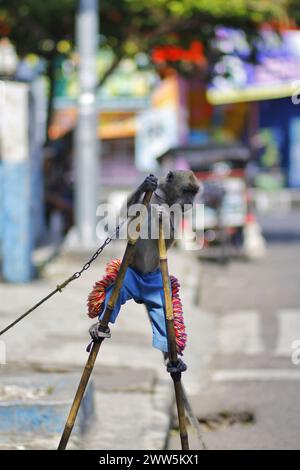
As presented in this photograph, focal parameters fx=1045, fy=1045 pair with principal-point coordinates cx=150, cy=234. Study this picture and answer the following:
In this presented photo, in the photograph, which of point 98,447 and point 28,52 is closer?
point 98,447

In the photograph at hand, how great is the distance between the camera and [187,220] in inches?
672

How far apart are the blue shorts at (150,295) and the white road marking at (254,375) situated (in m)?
3.34

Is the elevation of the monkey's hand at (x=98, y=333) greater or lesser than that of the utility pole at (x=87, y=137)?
lesser

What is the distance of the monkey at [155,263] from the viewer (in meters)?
4.95

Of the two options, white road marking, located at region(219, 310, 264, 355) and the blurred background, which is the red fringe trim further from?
white road marking, located at region(219, 310, 264, 355)

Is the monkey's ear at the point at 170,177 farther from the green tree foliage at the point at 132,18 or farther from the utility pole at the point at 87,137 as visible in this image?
the green tree foliage at the point at 132,18

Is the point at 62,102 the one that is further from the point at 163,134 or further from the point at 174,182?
the point at 174,182

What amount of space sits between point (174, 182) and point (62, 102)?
1153 inches

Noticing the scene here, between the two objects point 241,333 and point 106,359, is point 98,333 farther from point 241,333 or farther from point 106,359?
point 241,333

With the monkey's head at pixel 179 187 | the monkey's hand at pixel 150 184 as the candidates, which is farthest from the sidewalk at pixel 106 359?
the monkey's hand at pixel 150 184

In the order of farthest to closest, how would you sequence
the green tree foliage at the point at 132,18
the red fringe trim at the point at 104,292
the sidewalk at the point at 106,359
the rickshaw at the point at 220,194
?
the rickshaw at the point at 220,194 < the green tree foliage at the point at 132,18 < the sidewalk at the point at 106,359 < the red fringe trim at the point at 104,292

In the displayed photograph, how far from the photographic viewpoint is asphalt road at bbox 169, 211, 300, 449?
→ 674 centimetres
